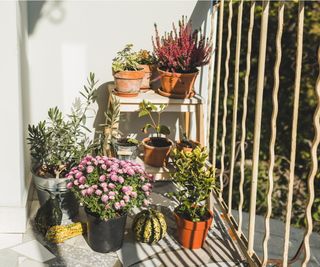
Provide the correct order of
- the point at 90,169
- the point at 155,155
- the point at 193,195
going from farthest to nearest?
the point at 155,155
the point at 193,195
the point at 90,169

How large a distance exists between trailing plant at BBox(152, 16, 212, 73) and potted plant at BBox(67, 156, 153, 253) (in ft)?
2.40

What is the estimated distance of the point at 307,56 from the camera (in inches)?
176

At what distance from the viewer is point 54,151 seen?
10.2 ft

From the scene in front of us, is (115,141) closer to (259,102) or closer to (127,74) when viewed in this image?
(127,74)

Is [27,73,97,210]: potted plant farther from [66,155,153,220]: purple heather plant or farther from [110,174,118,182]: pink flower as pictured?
[110,174,118,182]: pink flower

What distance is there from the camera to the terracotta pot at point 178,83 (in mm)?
3066

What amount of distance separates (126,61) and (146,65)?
0.58 ft

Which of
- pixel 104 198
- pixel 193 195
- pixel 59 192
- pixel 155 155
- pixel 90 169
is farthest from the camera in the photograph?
pixel 155 155

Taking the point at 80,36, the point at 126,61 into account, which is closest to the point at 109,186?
the point at 126,61

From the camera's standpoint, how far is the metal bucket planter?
2.98 meters

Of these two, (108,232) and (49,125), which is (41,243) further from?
(49,125)

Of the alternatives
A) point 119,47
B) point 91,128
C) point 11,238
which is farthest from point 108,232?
point 119,47

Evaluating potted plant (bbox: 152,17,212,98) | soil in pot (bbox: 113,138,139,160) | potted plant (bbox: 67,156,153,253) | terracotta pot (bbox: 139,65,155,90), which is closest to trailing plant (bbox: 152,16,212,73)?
potted plant (bbox: 152,17,212,98)

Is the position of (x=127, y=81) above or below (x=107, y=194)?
above
